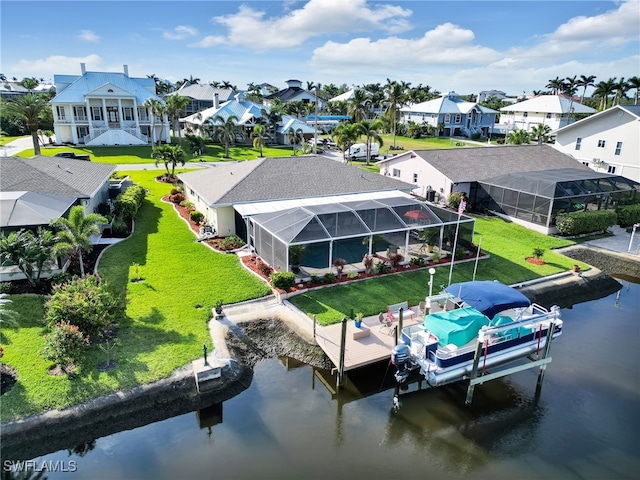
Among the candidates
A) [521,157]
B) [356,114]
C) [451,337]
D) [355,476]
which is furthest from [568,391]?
[356,114]

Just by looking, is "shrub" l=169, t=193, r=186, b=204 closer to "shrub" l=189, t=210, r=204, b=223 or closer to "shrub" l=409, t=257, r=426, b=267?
"shrub" l=189, t=210, r=204, b=223

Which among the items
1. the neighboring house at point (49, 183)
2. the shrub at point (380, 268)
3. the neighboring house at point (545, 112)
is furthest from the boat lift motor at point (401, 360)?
the neighboring house at point (545, 112)

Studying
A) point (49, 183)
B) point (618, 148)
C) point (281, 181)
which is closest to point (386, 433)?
point (281, 181)

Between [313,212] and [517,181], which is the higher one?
[517,181]

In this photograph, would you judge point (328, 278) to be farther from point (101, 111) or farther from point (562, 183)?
point (101, 111)

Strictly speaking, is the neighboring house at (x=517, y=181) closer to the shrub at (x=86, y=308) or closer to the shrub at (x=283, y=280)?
the shrub at (x=283, y=280)

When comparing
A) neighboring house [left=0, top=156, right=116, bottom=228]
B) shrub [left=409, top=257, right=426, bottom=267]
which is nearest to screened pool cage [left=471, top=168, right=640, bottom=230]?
shrub [left=409, top=257, right=426, bottom=267]

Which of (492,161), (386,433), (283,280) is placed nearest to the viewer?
(386,433)
